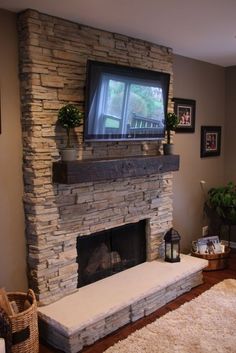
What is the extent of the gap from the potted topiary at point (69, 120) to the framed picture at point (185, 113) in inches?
65.0

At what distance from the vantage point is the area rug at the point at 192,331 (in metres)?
2.46

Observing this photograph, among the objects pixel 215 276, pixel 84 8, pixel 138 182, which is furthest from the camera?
pixel 215 276

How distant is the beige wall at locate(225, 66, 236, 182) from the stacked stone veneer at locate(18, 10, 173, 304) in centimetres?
197

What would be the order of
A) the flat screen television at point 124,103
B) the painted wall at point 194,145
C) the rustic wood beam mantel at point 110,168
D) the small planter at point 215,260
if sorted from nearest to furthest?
the rustic wood beam mantel at point 110,168
the flat screen television at point 124,103
the small planter at point 215,260
the painted wall at point 194,145

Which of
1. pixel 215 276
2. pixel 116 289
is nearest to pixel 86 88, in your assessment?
pixel 116 289

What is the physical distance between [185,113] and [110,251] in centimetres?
182

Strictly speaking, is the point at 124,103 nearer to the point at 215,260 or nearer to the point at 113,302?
the point at 113,302

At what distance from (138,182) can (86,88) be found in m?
1.07

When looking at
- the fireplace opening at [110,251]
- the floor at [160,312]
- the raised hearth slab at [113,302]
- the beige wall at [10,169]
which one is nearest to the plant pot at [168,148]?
the fireplace opening at [110,251]

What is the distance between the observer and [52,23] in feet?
8.32

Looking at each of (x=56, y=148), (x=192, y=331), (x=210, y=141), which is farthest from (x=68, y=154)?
(x=210, y=141)

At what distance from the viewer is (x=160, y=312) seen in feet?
9.84

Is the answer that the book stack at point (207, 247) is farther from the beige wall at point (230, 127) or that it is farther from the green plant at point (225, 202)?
the beige wall at point (230, 127)

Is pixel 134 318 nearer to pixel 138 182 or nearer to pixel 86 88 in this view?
pixel 138 182
